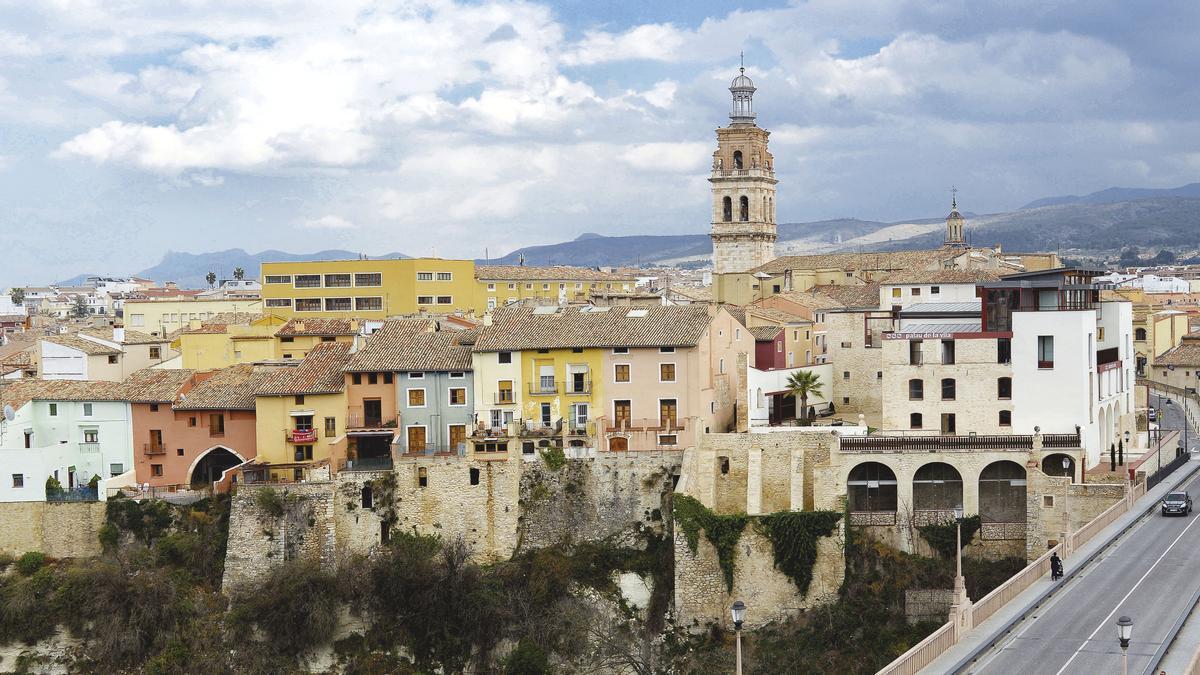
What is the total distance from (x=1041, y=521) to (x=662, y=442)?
1451cm

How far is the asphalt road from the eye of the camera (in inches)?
1238

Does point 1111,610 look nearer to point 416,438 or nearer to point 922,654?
point 922,654

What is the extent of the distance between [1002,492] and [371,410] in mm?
25360

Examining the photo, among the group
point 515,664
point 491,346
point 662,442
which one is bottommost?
point 515,664

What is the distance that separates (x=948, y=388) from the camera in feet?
178

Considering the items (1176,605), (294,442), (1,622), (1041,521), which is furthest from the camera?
(294,442)

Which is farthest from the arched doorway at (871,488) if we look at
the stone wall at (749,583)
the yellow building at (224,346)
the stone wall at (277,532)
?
the yellow building at (224,346)

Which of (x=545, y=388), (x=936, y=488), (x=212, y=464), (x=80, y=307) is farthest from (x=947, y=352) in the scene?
(x=80, y=307)

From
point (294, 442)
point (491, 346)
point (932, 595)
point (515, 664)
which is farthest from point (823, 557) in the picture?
point (294, 442)

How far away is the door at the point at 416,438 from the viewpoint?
55500mm

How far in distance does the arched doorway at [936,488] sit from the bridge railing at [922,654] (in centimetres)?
1676

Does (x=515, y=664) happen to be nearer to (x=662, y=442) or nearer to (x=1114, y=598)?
(x=662, y=442)

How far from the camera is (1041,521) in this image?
155 feet

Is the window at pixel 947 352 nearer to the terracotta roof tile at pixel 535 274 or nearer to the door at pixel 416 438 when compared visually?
the door at pixel 416 438
